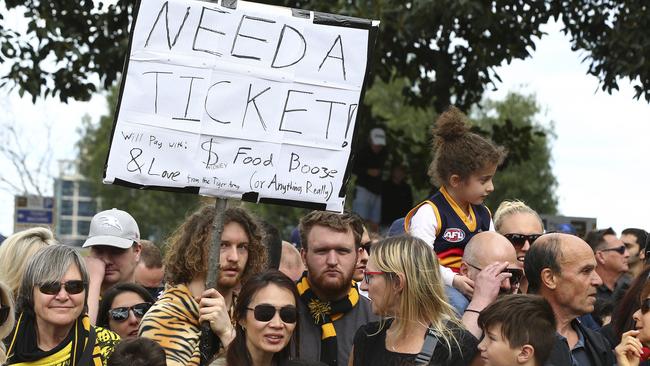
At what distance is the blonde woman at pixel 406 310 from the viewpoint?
5879mm

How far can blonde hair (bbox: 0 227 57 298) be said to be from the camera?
6.70 meters

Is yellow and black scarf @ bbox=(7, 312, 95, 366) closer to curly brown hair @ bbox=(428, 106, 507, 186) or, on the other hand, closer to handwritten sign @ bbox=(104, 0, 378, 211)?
handwritten sign @ bbox=(104, 0, 378, 211)

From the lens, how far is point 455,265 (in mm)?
7145

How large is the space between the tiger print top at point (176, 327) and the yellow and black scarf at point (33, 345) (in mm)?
314

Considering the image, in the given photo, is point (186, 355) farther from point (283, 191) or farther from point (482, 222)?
point (482, 222)

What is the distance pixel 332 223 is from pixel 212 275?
3.76 ft

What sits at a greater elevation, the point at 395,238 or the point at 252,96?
the point at 252,96

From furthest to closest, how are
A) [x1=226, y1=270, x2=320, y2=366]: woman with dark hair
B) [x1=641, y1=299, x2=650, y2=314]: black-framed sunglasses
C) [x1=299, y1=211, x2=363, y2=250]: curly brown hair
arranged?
[x1=299, y1=211, x2=363, y2=250]: curly brown hair, [x1=641, y1=299, x2=650, y2=314]: black-framed sunglasses, [x1=226, y1=270, x2=320, y2=366]: woman with dark hair

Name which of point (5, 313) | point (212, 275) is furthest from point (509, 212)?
point (5, 313)

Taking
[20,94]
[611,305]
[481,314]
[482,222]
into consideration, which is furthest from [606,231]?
[20,94]

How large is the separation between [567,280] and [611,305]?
2788 mm

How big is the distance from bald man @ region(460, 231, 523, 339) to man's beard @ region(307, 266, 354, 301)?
61 centimetres

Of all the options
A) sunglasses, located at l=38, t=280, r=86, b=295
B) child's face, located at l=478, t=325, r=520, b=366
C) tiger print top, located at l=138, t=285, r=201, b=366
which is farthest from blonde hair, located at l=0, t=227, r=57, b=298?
child's face, located at l=478, t=325, r=520, b=366

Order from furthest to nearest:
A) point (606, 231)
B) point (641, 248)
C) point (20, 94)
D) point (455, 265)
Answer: point (20, 94) < point (641, 248) < point (606, 231) < point (455, 265)
